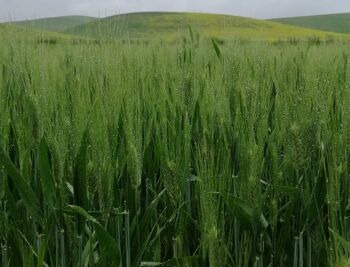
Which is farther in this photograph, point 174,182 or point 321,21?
point 321,21

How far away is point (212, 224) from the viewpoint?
0.69 meters

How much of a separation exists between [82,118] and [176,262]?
29cm

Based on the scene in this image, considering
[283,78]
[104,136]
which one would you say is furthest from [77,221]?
[283,78]

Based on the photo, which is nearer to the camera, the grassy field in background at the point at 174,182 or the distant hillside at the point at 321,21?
the grassy field in background at the point at 174,182

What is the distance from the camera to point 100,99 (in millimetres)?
866

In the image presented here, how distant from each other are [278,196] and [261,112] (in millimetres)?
172

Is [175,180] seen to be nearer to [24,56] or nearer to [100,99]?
[100,99]

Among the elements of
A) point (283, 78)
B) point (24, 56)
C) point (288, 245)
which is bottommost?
point (288, 245)

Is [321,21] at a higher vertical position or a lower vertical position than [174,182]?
lower

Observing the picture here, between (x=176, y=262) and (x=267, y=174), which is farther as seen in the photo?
(x=267, y=174)

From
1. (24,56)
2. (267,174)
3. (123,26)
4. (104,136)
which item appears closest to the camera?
(104,136)

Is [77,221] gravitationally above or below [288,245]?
above

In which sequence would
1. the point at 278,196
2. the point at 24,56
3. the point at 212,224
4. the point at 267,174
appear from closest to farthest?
the point at 212,224 < the point at 278,196 < the point at 267,174 < the point at 24,56

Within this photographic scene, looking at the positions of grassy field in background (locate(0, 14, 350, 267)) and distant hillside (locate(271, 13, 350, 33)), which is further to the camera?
distant hillside (locate(271, 13, 350, 33))
